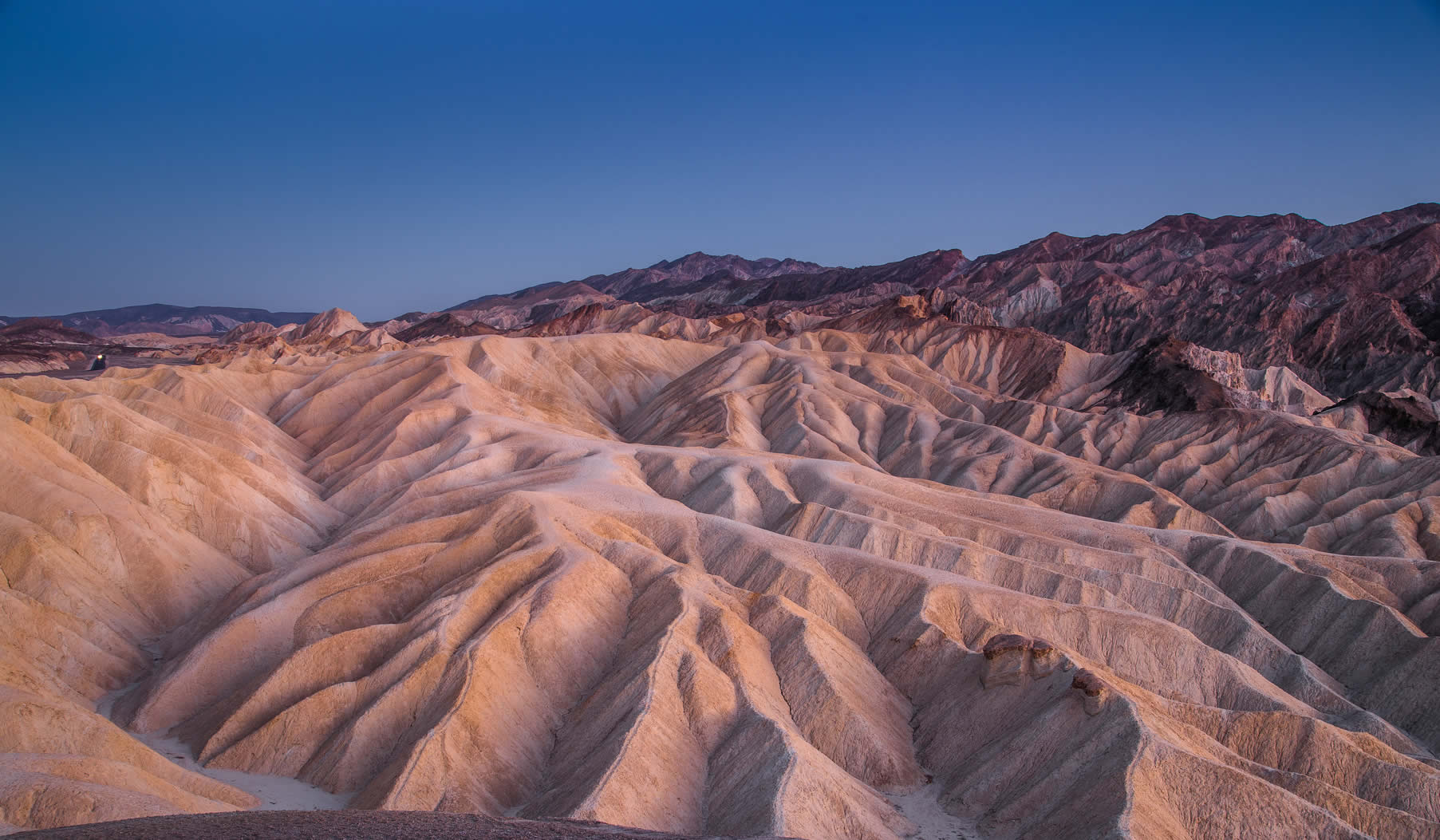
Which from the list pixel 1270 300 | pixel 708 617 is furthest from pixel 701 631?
pixel 1270 300

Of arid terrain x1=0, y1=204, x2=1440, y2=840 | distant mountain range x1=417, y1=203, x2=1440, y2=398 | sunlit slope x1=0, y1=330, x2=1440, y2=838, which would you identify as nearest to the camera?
sunlit slope x1=0, y1=330, x2=1440, y2=838

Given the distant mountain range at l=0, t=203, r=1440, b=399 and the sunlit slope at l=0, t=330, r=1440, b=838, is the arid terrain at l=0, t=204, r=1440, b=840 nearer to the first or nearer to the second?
the sunlit slope at l=0, t=330, r=1440, b=838

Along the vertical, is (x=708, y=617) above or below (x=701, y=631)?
above

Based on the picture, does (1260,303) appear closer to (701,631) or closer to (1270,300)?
(1270,300)

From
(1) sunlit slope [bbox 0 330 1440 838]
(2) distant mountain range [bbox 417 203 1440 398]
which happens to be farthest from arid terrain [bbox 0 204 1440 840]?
(2) distant mountain range [bbox 417 203 1440 398]

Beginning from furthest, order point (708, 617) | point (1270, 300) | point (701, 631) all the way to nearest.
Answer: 1. point (1270, 300)
2. point (708, 617)
3. point (701, 631)

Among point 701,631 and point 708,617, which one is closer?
point 701,631
